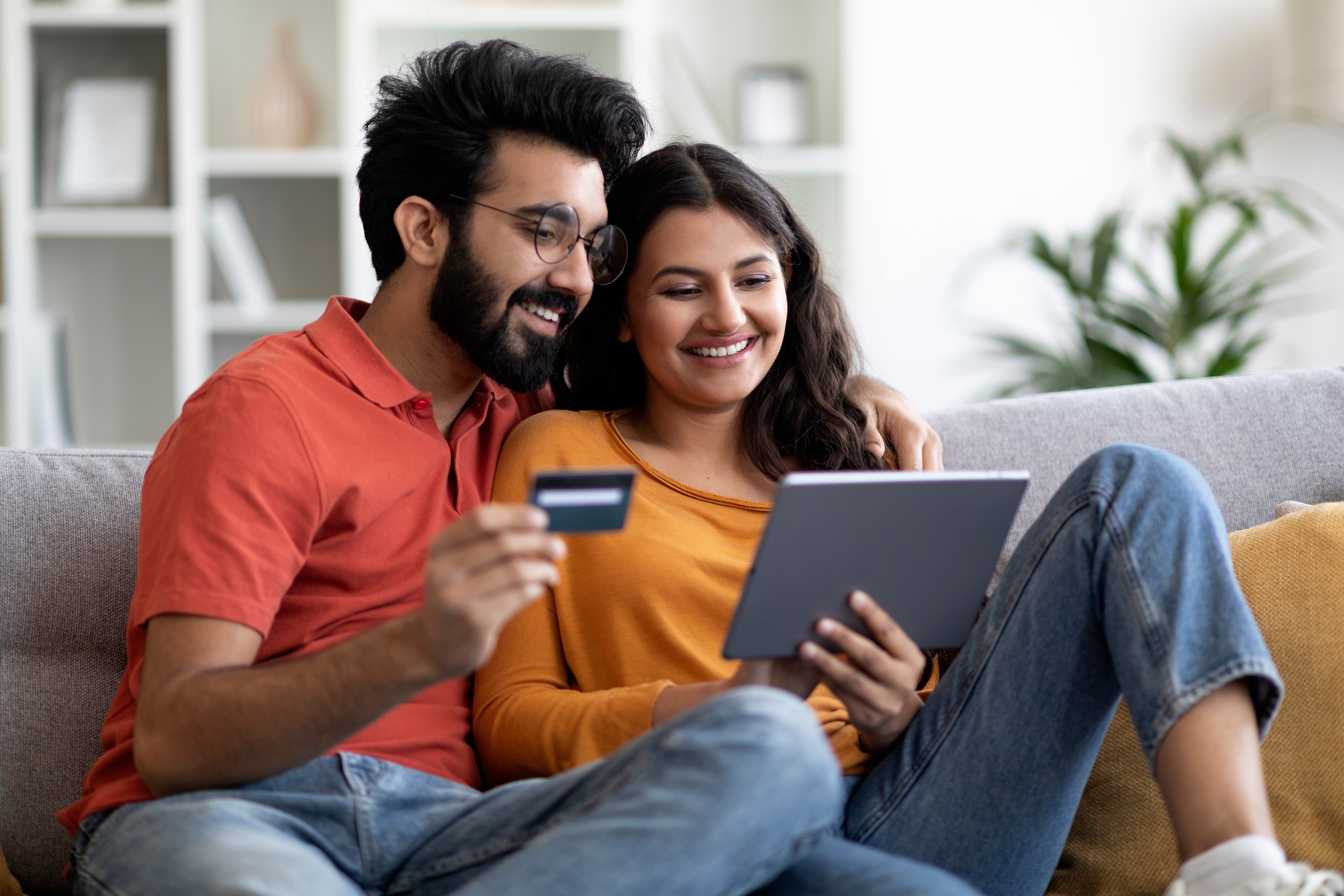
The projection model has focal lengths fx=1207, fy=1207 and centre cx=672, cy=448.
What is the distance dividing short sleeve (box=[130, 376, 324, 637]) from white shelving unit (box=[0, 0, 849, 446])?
1.82 metres

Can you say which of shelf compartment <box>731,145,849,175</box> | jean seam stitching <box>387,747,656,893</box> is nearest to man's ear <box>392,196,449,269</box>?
jean seam stitching <box>387,747,656,893</box>

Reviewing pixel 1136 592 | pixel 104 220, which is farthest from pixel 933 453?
pixel 104 220

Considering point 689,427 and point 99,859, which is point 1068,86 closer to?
point 689,427

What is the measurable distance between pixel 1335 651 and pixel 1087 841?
1.09 feet

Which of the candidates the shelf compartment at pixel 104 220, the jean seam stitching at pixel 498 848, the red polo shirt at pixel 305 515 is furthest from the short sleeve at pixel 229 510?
the shelf compartment at pixel 104 220

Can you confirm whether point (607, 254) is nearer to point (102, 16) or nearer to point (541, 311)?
point (541, 311)

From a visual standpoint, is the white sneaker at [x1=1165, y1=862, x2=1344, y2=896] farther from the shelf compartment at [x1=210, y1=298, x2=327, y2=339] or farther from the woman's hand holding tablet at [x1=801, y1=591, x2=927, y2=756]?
the shelf compartment at [x1=210, y1=298, x2=327, y2=339]

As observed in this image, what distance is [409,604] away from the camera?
4.20 feet

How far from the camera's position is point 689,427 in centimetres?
157

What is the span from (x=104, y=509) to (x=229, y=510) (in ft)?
1.57

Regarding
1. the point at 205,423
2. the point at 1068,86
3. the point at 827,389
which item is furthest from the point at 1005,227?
the point at 205,423

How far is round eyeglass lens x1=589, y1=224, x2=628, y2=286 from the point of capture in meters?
1.45

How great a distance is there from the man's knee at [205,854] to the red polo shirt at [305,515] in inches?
2.5

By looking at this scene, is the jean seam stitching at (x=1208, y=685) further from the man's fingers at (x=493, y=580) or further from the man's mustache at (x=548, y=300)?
the man's mustache at (x=548, y=300)
